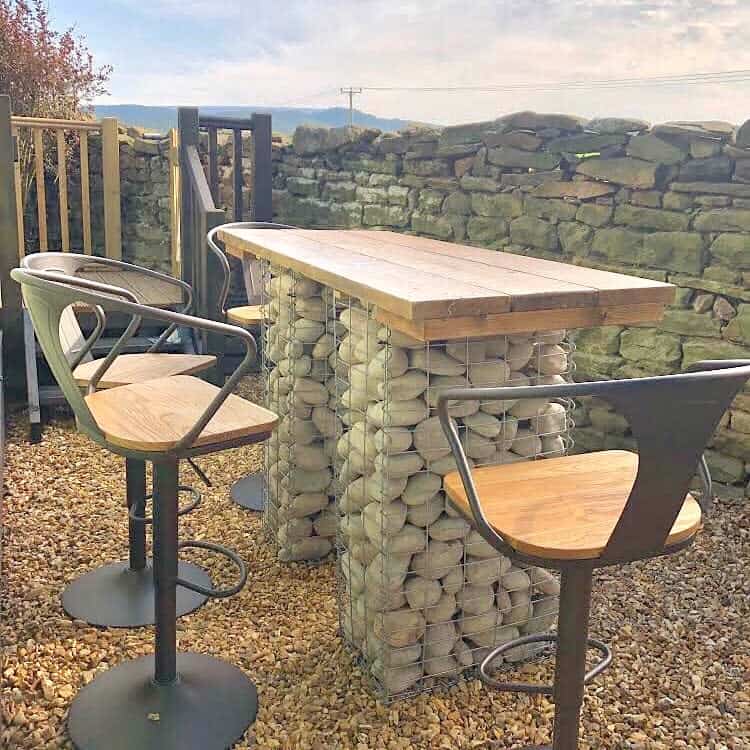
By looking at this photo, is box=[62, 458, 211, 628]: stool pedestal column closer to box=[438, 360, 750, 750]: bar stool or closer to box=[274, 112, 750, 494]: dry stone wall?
box=[438, 360, 750, 750]: bar stool

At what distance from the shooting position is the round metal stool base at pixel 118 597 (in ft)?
8.30

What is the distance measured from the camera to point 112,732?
6.41 feet

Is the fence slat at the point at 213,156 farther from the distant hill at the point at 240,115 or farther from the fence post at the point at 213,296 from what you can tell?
the fence post at the point at 213,296

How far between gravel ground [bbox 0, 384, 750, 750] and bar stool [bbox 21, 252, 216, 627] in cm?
7

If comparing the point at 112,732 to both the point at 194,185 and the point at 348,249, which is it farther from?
the point at 194,185

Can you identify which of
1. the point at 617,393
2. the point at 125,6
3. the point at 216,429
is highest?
the point at 125,6

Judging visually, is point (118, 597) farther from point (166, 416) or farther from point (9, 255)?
point (9, 255)

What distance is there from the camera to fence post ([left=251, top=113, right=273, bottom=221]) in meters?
5.34

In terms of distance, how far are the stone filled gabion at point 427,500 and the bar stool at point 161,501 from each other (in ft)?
1.10

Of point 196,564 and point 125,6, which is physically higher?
point 125,6

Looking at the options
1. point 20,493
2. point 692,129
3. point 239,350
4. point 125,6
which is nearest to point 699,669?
point 692,129

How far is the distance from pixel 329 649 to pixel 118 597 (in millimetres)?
735

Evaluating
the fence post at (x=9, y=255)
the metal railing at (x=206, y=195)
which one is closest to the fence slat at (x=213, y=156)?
the metal railing at (x=206, y=195)

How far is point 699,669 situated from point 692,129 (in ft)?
7.75
